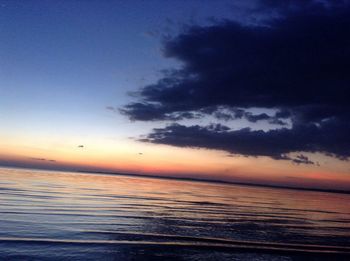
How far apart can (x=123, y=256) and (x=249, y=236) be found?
11.9 meters

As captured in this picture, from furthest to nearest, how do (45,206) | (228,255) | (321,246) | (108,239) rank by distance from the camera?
(45,206), (321,246), (108,239), (228,255)

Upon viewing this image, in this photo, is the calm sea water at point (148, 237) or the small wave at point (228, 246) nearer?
the calm sea water at point (148, 237)

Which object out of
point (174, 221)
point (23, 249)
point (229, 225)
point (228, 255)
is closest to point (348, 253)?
point (228, 255)

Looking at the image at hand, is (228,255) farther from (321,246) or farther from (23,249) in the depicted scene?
(23,249)

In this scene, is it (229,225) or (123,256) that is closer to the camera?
(123,256)

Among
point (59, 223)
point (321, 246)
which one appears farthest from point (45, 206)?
point (321, 246)

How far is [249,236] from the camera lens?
25.9 m

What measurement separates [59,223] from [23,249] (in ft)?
25.5

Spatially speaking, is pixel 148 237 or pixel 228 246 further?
pixel 148 237

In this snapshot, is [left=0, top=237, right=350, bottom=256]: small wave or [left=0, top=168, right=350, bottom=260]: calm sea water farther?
[left=0, top=237, right=350, bottom=256]: small wave

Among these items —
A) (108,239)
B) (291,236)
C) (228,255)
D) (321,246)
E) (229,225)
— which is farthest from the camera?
(229,225)

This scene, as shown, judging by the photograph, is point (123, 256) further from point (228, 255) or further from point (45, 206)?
point (45, 206)

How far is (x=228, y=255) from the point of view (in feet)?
63.7

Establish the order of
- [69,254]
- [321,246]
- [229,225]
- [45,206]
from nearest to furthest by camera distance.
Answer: [69,254]
[321,246]
[229,225]
[45,206]
